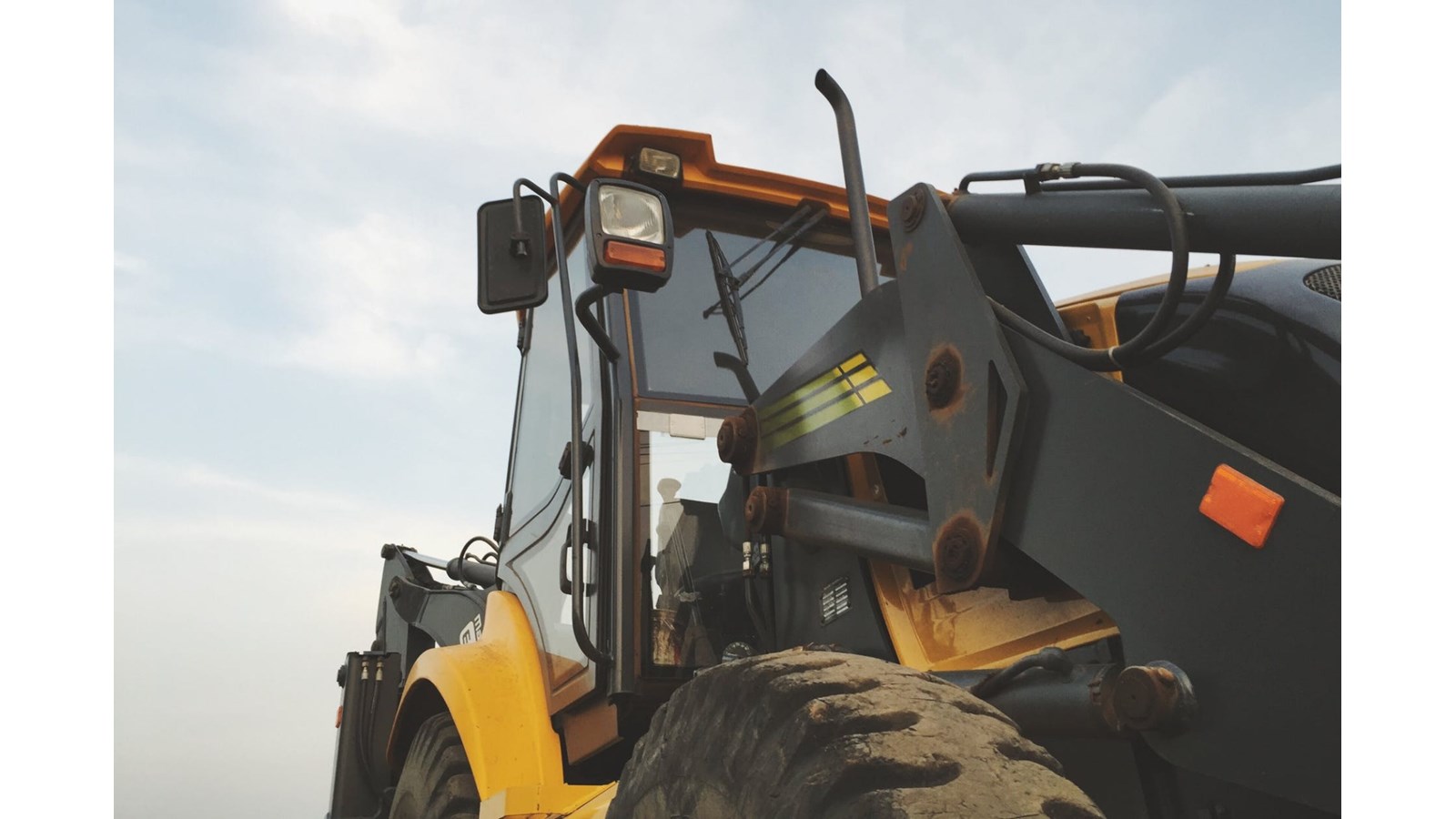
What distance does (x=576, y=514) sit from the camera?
3012 millimetres

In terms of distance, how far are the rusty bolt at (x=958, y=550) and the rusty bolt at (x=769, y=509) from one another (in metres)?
0.61

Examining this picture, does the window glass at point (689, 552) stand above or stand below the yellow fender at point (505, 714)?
above

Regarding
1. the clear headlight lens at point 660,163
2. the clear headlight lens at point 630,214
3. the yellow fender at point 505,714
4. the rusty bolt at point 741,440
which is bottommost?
the yellow fender at point 505,714

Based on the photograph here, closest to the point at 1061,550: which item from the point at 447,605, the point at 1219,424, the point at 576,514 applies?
the point at 1219,424

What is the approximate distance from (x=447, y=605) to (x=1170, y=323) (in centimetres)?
335

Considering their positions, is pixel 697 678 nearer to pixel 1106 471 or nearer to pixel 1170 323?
pixel 1106 471

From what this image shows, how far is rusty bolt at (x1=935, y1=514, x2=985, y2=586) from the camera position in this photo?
2014 millimetres

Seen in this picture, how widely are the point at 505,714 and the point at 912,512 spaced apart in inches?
58.7

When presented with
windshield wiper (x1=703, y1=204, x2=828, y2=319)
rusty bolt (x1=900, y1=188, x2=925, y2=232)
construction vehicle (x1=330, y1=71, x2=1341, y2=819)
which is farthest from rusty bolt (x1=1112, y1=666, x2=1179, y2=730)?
windshield wiper (x1=703, y1=204, x2=828, y2=319)

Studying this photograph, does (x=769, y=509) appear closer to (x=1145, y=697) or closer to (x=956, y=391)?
(x=956, y=391)

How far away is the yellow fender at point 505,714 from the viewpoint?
9.82ft

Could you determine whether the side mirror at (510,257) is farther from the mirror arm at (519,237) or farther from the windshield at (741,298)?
the windshield at (741,298)

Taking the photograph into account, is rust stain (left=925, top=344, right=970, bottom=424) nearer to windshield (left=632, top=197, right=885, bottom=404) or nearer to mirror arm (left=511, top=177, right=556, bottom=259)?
windshield (left=632, top=197, right=885, bottom=404)

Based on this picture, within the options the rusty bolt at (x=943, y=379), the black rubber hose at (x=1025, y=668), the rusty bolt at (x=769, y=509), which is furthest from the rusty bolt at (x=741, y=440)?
the black rubber hose at (x=1025, y=668)
